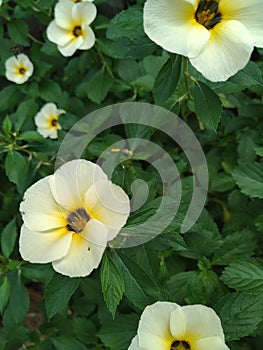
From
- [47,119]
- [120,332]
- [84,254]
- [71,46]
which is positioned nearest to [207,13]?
[84,254]

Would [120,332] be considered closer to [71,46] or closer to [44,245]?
[44,245]

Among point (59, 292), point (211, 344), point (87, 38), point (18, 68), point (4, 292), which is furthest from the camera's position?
point (18, 68)

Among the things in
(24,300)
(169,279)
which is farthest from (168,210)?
(24,300)

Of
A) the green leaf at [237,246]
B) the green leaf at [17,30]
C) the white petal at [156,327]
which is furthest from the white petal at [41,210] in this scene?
the green leaf at [17,30]

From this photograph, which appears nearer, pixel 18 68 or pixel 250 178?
pixel 250 178

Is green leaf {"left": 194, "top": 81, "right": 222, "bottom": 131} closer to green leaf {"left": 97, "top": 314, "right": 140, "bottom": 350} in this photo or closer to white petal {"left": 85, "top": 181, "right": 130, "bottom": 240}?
white petal {"left": 85, "top": 181, "right": 130, "bottom": 240}

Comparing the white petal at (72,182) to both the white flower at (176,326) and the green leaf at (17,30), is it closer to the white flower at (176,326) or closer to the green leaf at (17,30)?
the white flower at (176,326)

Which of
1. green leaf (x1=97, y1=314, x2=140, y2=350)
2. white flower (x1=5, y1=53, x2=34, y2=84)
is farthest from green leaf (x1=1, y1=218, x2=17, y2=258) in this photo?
white flower (x1=5, y1=53, x2=34, y2=84)

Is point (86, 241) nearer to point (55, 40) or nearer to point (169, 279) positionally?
point (169, 279)
